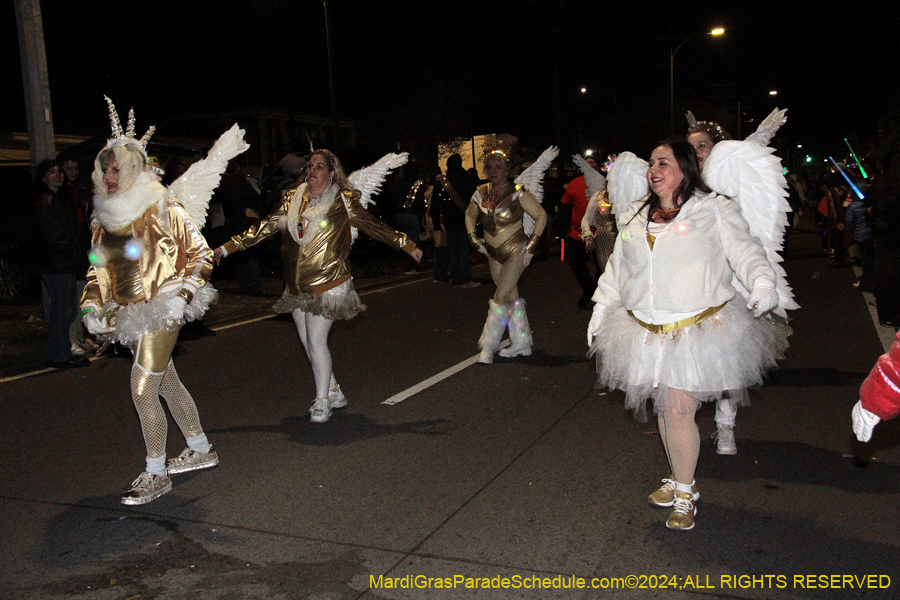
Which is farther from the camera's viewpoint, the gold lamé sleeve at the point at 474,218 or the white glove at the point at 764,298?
the gold lamé sleeve at the point at 474,218

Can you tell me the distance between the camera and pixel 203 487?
16.3 feet

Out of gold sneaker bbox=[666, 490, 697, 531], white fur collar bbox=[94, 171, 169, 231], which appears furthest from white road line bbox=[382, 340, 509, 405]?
gold sneaker bbox=[666, 490, 697, 531]

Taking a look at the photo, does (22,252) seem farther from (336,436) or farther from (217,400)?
(336,436)

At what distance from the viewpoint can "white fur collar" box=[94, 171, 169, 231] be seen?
4.73 metres

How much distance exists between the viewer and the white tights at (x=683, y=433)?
4.14m

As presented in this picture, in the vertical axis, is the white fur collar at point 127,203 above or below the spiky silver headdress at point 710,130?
below

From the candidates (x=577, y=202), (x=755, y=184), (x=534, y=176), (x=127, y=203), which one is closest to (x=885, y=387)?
(x=755, y=184)

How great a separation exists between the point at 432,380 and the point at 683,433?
3.61 metres

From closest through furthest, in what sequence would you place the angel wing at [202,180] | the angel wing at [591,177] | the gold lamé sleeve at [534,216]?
the angel wing at [202,180] < the gold lamé sleeve at [534,216] < the angel wing at [591,177]

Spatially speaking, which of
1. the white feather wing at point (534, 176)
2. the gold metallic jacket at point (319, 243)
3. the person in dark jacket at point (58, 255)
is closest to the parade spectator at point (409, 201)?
the white feather wing at point (534, 176)

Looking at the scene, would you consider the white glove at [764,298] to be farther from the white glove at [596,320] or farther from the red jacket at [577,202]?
the red jacket at [577,202]

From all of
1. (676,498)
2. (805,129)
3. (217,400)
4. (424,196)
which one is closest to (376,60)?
(805,129)

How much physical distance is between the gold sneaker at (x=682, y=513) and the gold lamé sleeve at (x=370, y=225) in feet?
9.48

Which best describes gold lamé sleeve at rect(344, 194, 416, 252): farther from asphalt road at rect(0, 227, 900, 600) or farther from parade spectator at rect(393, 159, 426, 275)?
parade spectator at rect(393, 159, 426, 275)
